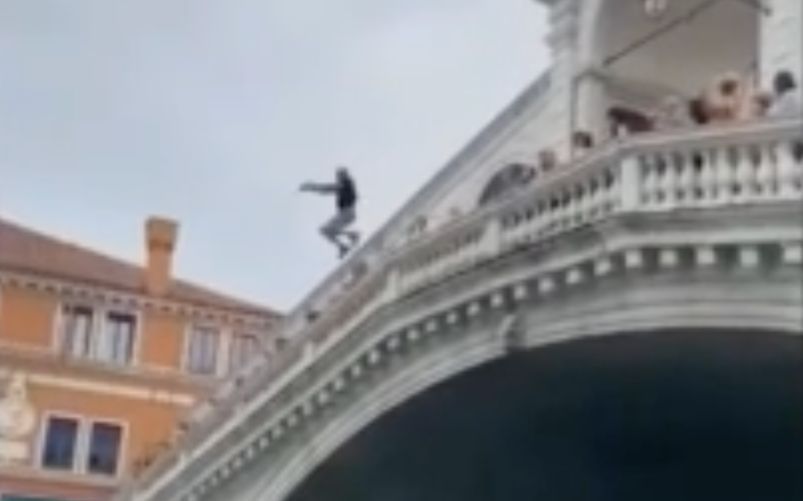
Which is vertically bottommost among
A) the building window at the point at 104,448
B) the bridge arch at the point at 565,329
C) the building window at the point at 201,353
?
the bridge arch at the point at 565,329

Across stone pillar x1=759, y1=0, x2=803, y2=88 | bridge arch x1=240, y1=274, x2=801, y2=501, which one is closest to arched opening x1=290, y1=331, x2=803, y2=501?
bridge arch x1=240, y1=274, x2=801, y2=501

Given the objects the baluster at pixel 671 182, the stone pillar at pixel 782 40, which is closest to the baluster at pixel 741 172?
the baluster at pixel 671 182

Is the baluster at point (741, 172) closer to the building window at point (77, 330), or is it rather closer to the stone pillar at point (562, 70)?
the stone pillar at point (562, 70)

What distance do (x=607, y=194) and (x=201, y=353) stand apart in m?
22.2

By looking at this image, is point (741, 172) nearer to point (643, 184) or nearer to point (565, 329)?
point (643, 184)

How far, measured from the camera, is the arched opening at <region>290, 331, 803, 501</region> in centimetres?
1470

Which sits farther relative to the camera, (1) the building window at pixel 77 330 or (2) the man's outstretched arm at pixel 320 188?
(1) the building window at pixel 77 330

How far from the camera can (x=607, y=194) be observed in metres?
13.6

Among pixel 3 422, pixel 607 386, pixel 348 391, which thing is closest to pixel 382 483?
pixel 348 391

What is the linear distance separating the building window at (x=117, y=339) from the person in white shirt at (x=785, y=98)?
71.4 feet

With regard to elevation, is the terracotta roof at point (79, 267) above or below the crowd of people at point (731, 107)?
above

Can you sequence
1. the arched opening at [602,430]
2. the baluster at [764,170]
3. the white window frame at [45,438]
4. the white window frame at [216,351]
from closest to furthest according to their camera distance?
1. the baluster at [764,170]
2. the arched opening at [602,430]
3. the white window frame at [45,438]
4. the white window frame at [216,351]

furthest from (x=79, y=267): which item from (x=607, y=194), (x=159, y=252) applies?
(x=607, y=194)

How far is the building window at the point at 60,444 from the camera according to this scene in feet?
108
